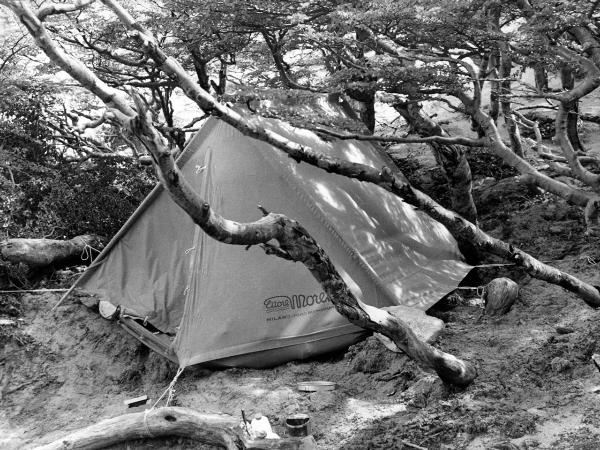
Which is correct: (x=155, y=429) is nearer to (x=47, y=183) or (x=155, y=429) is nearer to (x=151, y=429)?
(x=151, y=429)

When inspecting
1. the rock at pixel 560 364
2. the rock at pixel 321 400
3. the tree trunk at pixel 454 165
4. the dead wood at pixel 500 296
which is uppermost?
the tree trunk at pixel 454 165

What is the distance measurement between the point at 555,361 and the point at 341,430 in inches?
61.6

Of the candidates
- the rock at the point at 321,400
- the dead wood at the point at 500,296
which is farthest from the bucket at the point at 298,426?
the dead wood at the point at 500,296

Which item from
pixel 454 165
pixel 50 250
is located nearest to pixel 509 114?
pixel 454 165

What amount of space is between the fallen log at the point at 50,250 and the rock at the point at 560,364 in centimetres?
513

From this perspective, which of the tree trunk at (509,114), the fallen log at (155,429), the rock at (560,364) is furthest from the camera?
the tree trunk at (509,114)

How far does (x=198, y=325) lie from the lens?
570 centimetres

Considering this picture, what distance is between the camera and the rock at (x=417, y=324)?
17.4 ft

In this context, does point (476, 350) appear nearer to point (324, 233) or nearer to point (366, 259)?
point (366, 259)

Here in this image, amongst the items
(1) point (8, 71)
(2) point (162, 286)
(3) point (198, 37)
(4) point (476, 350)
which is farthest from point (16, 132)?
(4) point (476, 350)

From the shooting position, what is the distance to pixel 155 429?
4543mm

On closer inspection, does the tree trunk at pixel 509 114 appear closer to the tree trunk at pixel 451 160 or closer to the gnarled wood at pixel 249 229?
the tree trunk at pixel 451 160

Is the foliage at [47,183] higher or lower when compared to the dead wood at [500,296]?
higher

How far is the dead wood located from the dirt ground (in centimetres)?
8
